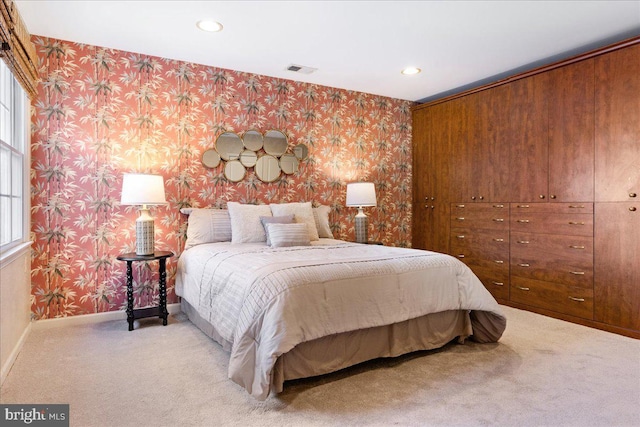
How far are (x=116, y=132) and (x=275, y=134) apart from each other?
153 cm

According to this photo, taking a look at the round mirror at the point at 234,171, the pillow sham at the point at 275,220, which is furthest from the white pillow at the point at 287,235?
the round mirror at the point at 234,171

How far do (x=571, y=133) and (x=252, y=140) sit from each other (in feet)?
9.78

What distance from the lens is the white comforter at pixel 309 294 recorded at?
2.04 m

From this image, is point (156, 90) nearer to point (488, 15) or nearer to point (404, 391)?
point (488, 15)

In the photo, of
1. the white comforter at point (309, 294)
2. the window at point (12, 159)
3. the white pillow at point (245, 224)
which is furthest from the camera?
the white pillow at point (245, 224)

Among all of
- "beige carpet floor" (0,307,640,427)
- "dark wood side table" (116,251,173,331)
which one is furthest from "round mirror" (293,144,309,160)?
"beige carpet floor" (0,307,640,427)

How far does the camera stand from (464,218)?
448cm

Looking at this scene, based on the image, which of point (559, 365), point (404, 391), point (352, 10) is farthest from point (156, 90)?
point (559, 365)

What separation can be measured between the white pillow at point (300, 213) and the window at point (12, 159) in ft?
6.67

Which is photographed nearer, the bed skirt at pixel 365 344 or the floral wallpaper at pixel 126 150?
the bed skirt at pixel 365 344

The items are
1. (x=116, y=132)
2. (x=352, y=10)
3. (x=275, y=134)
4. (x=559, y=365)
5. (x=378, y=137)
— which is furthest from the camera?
(x=378, y=137)

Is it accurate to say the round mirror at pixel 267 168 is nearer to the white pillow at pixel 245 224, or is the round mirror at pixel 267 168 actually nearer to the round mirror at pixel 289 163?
the round mirror at pixel 289 163

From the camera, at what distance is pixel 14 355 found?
2.57 metres

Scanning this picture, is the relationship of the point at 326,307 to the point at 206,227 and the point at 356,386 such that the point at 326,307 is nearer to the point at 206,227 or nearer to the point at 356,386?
the point at 356,386
